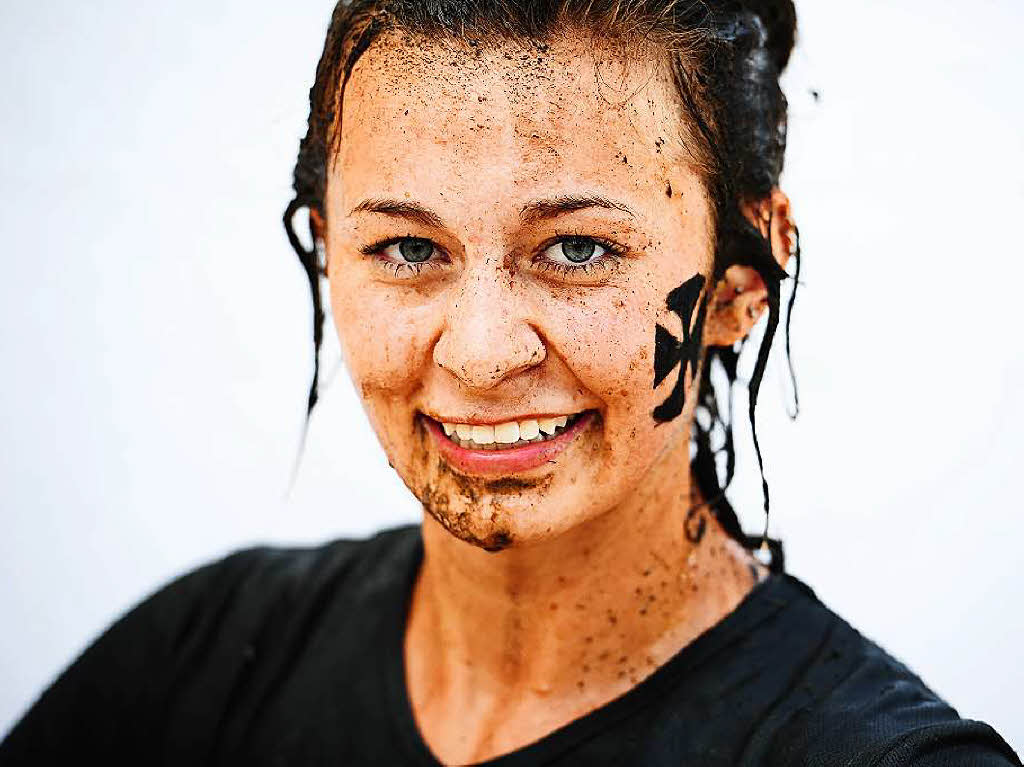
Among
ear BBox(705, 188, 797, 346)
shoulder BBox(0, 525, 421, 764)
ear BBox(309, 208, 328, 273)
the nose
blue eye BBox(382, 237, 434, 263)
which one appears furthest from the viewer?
shoulder BBox(0, 525, 421, 764)

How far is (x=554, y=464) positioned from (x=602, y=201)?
307 millimetres

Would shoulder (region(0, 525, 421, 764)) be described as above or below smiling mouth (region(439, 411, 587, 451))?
below

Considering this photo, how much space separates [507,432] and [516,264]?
0.63ft

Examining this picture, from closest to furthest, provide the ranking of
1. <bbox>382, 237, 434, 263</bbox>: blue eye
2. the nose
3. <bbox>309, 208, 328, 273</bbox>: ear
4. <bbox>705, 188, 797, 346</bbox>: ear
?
the nose < <bbox>382, 237, 434, 263</bbox>: blue eye < <bbox>705, 188, 797, 346</bbox>: ear < <bbox>309, 208, 328, 273</bbox>: ear

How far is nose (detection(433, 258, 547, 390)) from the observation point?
122cm

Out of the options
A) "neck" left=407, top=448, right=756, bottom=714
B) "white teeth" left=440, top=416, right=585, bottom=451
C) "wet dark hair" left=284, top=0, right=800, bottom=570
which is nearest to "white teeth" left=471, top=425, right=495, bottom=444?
"white teeth" left=440, top=416, right=585, bottom=451

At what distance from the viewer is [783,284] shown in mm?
→ 1529

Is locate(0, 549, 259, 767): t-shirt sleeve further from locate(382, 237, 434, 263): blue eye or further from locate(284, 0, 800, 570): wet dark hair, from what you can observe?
locate(382, 237, 434, 263): blue eye

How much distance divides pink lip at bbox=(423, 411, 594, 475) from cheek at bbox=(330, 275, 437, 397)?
4.5 inches

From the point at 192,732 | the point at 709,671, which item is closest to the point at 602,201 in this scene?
the point at 709,671

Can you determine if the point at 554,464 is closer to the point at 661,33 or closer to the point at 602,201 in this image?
the point at 602,201

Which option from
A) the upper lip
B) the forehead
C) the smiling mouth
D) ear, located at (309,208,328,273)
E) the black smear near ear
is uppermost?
the forehead

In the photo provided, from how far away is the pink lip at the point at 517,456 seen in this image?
1302mm

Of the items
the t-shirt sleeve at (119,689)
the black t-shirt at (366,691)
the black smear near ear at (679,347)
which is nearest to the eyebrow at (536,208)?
the black smear near ear at (679,347)
